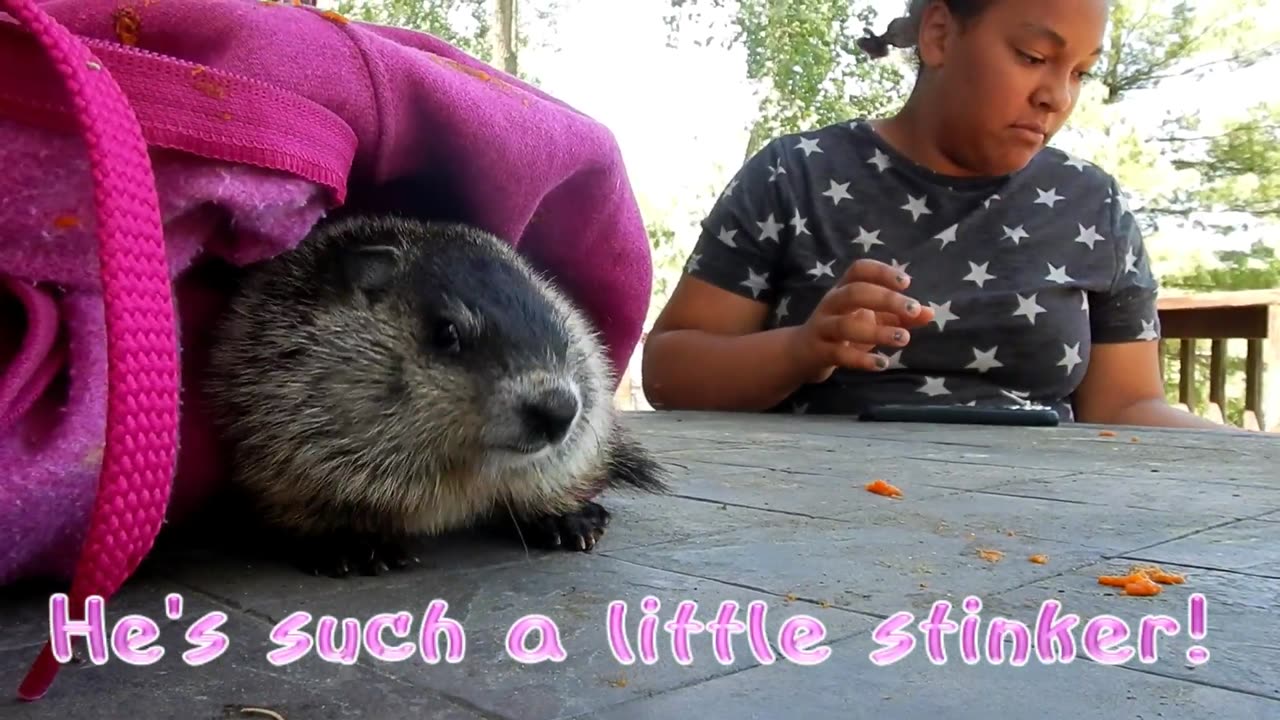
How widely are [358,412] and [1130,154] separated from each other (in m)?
8.67

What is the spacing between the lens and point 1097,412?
3123 millimetres

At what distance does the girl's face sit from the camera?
8.73ft

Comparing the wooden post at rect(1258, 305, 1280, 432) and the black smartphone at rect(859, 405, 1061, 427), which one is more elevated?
Answer: the black smartphone at rect(859, 405, 1061, 427)

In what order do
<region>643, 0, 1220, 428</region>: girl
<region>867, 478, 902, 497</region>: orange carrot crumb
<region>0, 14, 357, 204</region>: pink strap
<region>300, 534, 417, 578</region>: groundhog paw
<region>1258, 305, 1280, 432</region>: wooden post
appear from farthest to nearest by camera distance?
<region>1258, 305, 1280, 432</region>: wooden post < <region>643, 0, 1220, 428</region>: girl < <region>867, 478, 902, 497</region>: orange carrot crumb < <region>300, 534, 417, 578</region>: groundhog paw < <region>0, 14, 357, 204</region>: pink strap

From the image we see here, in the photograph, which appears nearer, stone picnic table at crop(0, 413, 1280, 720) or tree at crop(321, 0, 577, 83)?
stone picnic table at crop(0, 413, 1280, 720)

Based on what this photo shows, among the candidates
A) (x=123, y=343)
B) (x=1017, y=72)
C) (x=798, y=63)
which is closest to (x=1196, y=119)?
(x=798, y=63)

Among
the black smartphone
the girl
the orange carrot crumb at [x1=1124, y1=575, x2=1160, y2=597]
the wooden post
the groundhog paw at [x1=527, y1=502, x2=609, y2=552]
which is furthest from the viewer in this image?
the wooden post

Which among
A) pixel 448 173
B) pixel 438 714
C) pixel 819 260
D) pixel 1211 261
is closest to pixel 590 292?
pixel 448 173

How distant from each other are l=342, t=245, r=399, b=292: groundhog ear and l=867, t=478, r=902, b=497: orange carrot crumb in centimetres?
72

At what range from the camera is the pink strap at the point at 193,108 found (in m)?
0.85

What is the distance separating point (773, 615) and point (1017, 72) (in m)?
2.14

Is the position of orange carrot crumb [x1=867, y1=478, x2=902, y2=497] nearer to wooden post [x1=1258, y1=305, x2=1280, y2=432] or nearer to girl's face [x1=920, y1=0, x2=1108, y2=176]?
girl's face [x1=920, y1=0, x2=1108, y2=176]

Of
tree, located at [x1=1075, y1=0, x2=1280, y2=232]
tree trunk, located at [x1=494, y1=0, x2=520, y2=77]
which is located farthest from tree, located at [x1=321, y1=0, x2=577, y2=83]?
tree, located at [x1=1075, y1=0, x2=1280, y2=232]

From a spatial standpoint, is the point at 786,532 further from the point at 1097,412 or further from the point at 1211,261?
the point at 1211,261
